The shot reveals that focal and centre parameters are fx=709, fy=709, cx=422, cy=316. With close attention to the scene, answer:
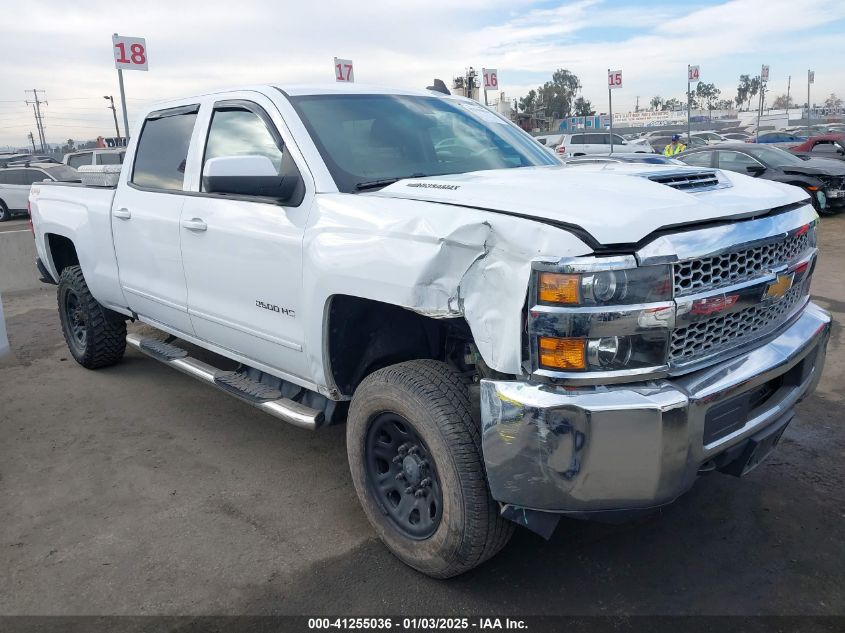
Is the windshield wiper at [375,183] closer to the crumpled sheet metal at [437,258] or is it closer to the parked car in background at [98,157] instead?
the crumpled sheet metal at [437,258]

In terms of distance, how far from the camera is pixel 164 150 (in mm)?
4355

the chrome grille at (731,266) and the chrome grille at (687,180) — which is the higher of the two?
the chrome grille at (687,180)

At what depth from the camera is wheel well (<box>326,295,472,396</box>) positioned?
3.03 meters

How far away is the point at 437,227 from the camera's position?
97.1 inches

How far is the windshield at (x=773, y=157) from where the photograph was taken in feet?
43.0

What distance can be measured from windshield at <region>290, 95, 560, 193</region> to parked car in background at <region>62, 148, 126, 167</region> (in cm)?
1494

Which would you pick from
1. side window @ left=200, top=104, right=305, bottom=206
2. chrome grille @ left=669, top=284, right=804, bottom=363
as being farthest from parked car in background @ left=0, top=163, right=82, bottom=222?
chrome grille @ left=669, top=284, right=804, bottom=363

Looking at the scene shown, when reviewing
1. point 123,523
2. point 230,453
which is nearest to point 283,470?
point 230,453

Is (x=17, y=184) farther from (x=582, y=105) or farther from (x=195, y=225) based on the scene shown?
(x=582, y=105)

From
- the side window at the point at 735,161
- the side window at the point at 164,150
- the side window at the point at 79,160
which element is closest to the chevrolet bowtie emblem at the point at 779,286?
the side window at the point at 164,150

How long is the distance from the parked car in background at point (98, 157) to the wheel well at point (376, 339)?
51.2ft

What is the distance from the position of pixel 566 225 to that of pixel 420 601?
5.03 ft

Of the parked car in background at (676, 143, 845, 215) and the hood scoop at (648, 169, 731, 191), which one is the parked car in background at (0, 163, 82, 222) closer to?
the parked car in background at (676, 143, 845, 215)

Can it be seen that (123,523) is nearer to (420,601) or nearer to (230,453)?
(230,453)
